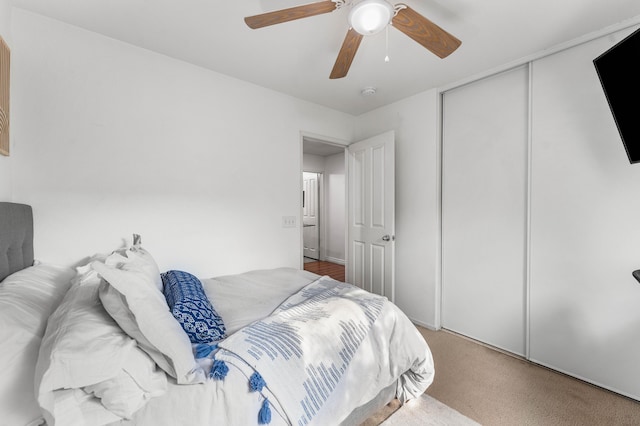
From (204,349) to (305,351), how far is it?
1.43 ft

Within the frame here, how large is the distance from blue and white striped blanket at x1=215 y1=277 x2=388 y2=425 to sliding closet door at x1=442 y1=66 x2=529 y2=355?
5.05 ft

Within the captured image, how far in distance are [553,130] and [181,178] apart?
3024 mm

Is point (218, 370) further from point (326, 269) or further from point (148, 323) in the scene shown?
point (326, 269)

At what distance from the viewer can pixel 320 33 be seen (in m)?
1.97

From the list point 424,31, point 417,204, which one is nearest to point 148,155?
point 424,31

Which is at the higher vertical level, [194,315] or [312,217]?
[312,217]

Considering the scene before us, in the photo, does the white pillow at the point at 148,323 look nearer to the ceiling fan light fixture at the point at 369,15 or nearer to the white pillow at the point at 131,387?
the white pillow at the point at 131,387

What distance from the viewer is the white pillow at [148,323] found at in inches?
36.9

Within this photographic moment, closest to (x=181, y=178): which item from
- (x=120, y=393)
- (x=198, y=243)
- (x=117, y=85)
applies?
(x=198, y=243)

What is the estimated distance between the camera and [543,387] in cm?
197

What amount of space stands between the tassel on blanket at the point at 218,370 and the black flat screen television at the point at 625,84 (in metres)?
2.37

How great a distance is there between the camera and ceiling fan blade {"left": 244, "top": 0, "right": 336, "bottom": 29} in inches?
53.5

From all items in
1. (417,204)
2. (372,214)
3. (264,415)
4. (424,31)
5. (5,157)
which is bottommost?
(264,415)

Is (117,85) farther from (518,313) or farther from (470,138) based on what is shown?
(518,313)
